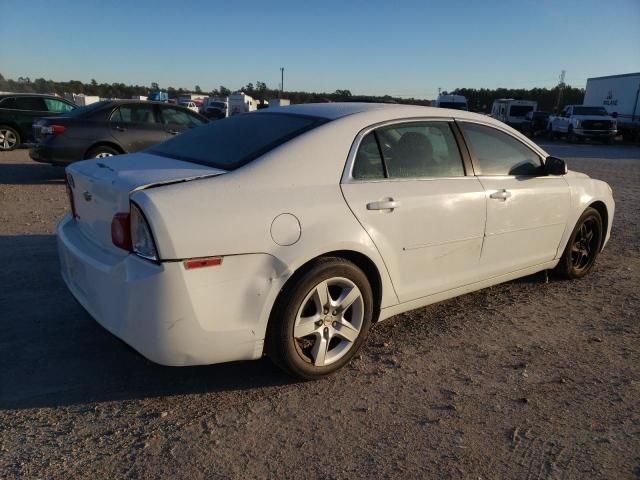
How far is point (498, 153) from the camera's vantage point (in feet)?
13.4

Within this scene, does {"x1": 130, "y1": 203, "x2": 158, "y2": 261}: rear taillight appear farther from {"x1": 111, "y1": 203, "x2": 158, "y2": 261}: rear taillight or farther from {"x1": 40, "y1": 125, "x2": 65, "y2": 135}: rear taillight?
{"x1": 40, "y1": 125, "x2": 65, "y2": 135}: rear taillight

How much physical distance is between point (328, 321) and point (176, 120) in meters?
8.04

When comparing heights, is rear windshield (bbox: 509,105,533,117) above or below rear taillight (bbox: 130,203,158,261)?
above

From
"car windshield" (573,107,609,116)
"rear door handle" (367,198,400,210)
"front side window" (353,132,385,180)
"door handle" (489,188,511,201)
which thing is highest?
"car windshield" (573,107,609,116)

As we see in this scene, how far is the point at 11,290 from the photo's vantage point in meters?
4.19

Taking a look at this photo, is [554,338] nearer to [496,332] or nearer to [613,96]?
[496,332]

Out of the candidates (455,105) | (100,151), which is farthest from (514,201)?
(455,105)

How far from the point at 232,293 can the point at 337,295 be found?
74 cm

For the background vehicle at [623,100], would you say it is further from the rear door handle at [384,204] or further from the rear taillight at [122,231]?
the rear taillight at [122,231]

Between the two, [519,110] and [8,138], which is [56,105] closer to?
[8,138]

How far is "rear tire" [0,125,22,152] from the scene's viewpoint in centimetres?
1338

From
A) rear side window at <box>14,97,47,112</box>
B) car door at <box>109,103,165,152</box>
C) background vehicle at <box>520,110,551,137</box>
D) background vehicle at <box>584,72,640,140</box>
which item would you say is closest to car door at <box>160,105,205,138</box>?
car door at <box>109,103,165,152</box>

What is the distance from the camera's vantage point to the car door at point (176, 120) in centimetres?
980

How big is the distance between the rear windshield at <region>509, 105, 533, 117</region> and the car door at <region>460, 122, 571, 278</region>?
114 ft
